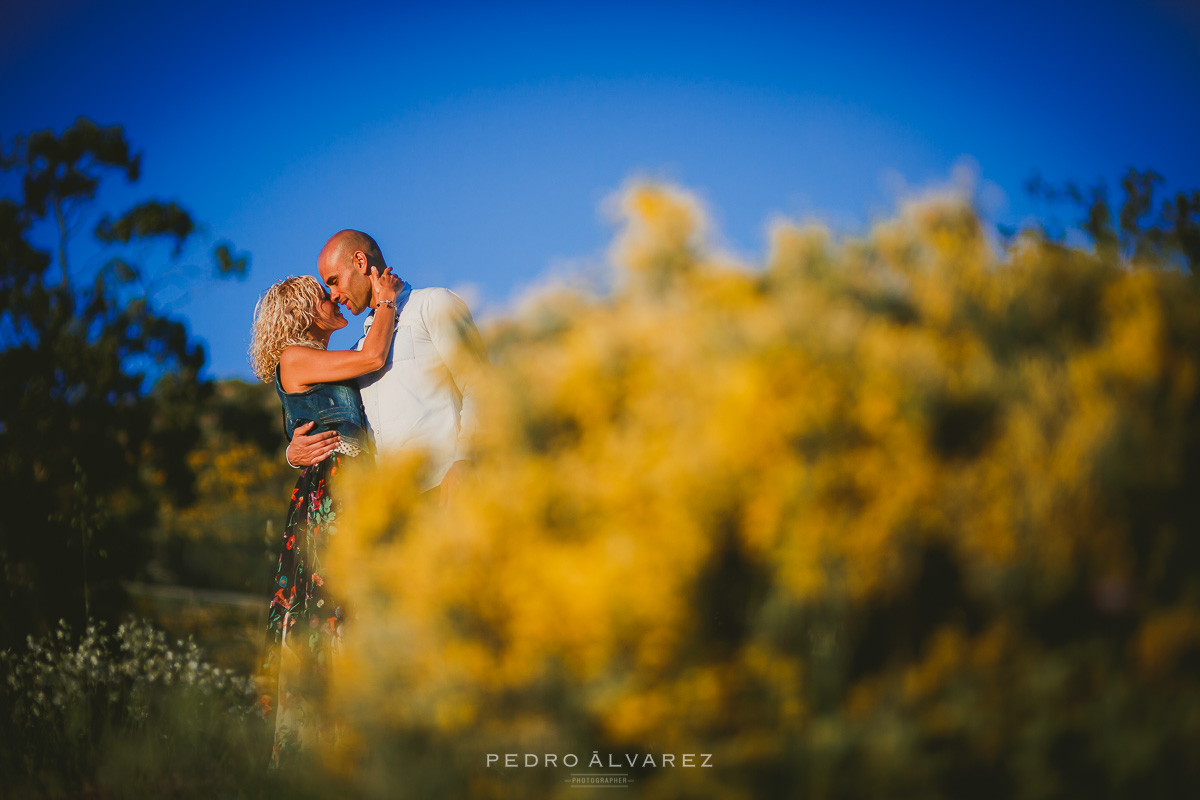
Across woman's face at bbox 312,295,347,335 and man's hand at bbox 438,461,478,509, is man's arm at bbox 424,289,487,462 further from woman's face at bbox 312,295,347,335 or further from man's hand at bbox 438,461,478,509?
woman's face at bbox 312,295,347,335

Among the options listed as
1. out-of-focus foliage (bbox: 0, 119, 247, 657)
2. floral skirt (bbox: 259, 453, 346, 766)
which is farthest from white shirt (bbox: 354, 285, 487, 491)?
out-of-focus foliage (bbox: 0, 119, 247, 657)

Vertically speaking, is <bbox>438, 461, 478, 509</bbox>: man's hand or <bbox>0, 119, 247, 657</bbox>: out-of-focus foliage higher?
<bbox>0, 119, 247, 657</bbox>: out-of-focus foliage

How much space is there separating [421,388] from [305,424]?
67 cm

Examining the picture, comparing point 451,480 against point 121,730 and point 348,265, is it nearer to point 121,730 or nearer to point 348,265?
point 348,265

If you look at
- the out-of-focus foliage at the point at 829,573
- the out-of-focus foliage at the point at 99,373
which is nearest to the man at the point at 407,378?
the out-of-focus foliage at the point at 829,573

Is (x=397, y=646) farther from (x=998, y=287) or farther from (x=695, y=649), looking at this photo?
(x=998, y=287)

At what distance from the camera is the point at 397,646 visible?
56.2 inches

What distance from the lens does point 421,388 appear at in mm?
2902

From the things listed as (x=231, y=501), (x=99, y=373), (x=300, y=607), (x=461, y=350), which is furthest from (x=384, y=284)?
(x=231, y=501)

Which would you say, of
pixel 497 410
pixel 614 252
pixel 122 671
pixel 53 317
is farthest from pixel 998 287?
pixel 53 317

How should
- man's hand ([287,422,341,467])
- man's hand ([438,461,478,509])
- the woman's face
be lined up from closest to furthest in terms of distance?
man's hand ([438,461,478,509]) → man's hand ([287,422,341,467]) → the woman's face

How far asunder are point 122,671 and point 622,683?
11.8 feet

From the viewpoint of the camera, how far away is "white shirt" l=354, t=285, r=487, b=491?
275cm

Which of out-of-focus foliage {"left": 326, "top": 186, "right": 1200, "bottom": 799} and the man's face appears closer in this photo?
out-of-focus foliage {"left": 326, "top": 186, "right": 1200, "bottom": 799}
